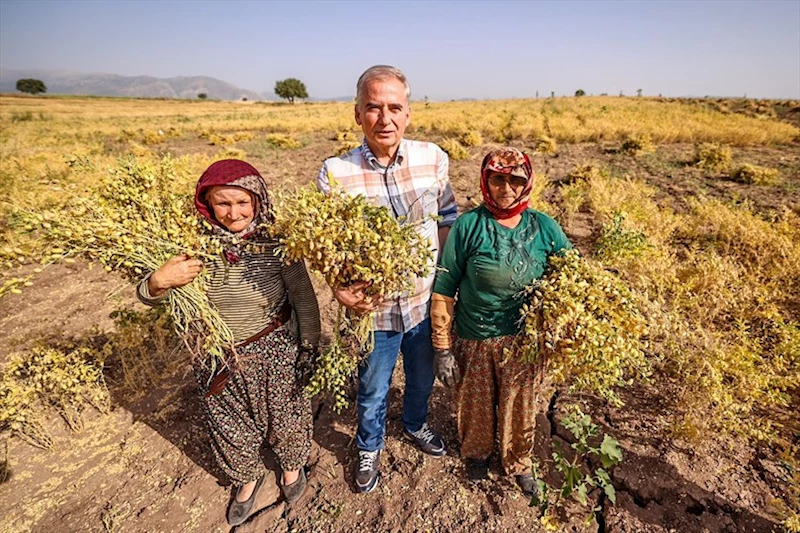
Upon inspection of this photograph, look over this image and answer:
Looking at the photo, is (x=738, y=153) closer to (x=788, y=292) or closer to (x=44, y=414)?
(x=788, y=292)

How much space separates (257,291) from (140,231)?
624 millimetres

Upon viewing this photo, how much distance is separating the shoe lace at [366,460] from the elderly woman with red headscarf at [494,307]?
2.19ft

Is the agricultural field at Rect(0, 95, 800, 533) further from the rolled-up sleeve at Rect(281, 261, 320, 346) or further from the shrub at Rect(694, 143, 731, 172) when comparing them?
the shrub at Rect(694, 143, 731, 172)

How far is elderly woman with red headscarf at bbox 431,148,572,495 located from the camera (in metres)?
2.06

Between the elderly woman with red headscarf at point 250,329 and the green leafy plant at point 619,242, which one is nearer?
the elderly woman with red headscarf at point 250,329

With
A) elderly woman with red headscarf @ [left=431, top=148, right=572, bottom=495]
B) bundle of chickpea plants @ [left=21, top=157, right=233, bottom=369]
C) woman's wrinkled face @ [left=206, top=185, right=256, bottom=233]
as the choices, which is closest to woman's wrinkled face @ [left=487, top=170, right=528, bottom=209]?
elderly woman with red headscarf @ [left=431, top=148, right=572, bottom=495]

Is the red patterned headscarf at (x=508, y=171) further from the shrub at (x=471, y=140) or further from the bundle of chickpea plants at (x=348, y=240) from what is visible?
the shrub at (x=471, y=140)

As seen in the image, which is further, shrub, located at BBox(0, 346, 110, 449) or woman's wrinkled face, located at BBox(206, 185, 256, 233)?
shrub, located at BBox(0, 346, 110, 449)

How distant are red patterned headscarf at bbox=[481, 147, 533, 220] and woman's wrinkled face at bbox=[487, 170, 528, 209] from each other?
0.04ft

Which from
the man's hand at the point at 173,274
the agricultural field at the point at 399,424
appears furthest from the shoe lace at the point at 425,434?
the man's hand at the point at 173,274

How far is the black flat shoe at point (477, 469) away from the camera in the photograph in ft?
8.81

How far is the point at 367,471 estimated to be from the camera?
106 inches

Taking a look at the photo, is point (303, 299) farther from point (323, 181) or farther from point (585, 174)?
point (585, 174)

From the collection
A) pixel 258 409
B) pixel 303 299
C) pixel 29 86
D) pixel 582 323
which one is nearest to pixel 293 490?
pixel 258 409
